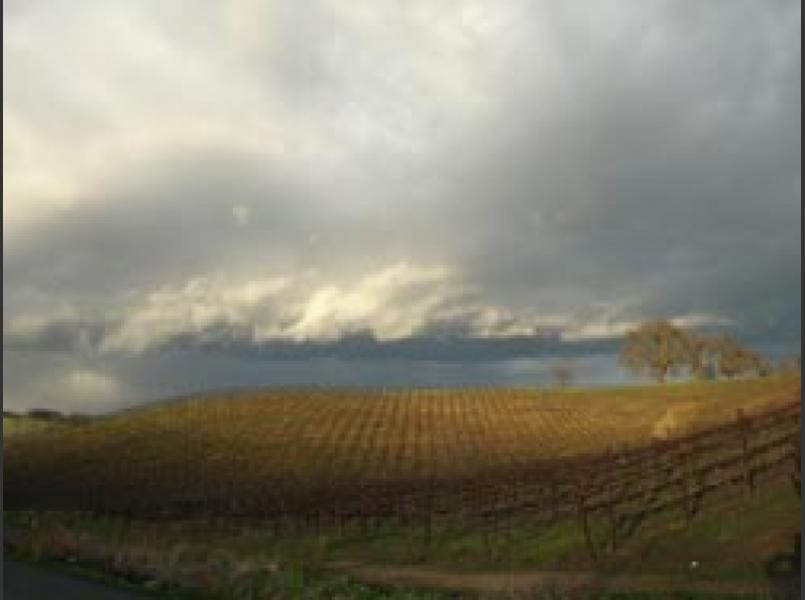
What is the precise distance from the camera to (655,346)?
494 ft

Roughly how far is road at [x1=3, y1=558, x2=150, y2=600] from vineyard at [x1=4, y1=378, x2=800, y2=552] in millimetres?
24227

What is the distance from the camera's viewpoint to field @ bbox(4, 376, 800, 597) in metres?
48.1

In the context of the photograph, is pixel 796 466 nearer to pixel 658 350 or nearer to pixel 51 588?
pixel 51 588

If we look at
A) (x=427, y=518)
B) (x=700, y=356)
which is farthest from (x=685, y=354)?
(x=427, y=518)

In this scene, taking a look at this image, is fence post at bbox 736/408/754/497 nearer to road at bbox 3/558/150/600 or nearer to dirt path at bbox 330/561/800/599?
dirt path at bbox 330/561/800/599

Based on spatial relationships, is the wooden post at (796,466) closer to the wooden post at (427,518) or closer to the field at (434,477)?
the field at (434,477)

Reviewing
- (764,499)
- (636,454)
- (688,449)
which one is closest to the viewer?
(764,499)

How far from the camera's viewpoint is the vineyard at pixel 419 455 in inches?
2190

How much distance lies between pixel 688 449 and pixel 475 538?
11991 millimetres

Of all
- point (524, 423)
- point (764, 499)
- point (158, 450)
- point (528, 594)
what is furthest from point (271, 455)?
point (528, 594)

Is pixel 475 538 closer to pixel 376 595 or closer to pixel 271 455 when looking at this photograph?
pixel 376 595

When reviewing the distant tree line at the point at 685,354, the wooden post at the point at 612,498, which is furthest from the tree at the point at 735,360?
the wooden post at the point at 612,498

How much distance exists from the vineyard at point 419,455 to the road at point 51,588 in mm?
24227

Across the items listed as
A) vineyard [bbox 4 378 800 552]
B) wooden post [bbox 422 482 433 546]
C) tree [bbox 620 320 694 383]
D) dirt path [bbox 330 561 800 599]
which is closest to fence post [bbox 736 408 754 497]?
vineyard [bbox 4 378 800 552]
